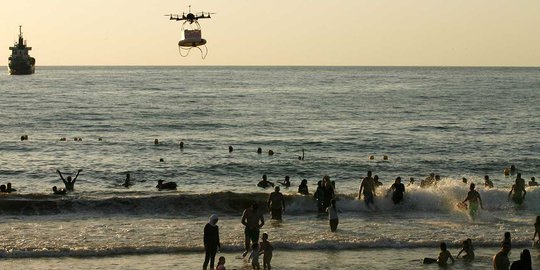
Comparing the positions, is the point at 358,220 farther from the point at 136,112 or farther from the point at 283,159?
the point at 136,112

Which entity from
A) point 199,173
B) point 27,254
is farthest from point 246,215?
point 199,173

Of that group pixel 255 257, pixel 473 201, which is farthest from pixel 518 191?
pixel 255 257

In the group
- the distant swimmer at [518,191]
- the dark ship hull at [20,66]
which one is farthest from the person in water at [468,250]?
the dark ship hull at [20,66]

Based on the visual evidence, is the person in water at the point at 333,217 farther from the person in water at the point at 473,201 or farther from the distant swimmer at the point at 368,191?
the person in water at the point at 473,201

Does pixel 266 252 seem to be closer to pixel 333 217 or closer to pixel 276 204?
pixel 333 217

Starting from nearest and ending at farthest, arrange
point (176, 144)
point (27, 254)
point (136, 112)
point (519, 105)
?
point (27, 254) < point (176, 144) < point (136, 112) < point (519, 105)
